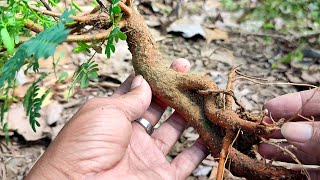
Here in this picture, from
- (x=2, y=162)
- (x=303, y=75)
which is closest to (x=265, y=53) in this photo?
(x=303, y=75)

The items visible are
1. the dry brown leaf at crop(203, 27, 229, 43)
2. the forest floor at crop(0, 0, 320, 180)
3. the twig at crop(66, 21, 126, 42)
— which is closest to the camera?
the twig at crop(66, 21, 126, 42)

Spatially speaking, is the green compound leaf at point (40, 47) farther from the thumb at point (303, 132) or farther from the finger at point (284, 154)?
the finger at point (284, 154)

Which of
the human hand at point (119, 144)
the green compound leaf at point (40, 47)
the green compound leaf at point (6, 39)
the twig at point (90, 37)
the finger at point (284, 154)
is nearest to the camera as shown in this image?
the green compound leaf at point (40, 47)

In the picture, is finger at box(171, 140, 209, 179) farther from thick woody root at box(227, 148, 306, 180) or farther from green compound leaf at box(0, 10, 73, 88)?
green compound leaf at box(0, 10, 73, 88)

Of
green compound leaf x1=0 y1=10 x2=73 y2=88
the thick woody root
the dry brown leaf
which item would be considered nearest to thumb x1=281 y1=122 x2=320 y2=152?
the thick woody root

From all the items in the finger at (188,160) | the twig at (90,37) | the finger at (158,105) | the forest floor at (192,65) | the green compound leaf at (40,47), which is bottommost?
the forest floor at (192,65)

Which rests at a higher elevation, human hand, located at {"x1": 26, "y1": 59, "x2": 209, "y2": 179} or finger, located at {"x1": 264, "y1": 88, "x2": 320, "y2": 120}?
finger, located at {"x1": 264, "y1": 88, "x2": 320, "y2": 120}

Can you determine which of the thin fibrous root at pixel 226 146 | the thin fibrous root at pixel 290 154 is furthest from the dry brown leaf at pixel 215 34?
the thin fibrous root at pixel 290 154
